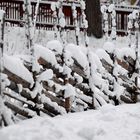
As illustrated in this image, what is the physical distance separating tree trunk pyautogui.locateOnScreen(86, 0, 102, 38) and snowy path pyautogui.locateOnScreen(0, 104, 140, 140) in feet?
A: 43.3

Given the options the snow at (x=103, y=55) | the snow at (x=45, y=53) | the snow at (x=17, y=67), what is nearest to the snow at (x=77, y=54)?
the snow at (x=45, y=53)

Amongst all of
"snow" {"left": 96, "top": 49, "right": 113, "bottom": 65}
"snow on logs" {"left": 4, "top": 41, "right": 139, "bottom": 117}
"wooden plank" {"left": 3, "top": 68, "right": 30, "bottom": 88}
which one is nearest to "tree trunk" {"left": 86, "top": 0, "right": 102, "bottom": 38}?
"snow on logs" {"left": 4, "top": 41, "right": 139, "bottom": 117}

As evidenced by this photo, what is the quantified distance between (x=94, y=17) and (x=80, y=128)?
14.5 m

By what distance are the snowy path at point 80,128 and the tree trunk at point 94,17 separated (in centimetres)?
1320

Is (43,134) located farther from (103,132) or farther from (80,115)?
(80,115)

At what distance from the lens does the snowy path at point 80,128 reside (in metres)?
5.05

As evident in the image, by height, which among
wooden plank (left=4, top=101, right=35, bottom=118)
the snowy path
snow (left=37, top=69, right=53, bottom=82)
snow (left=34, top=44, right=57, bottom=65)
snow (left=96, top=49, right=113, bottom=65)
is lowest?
the snowy path

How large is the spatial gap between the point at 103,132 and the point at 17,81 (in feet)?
4.28

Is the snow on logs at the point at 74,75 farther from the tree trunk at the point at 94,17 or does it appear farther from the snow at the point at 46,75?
the tree trunk at the point at 94,17

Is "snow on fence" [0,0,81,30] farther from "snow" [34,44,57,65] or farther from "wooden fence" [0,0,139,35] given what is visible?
"snow" [34,44,57,65]

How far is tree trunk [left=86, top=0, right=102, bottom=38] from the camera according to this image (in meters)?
19.4

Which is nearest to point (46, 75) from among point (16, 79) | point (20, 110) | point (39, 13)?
point (16, 79)

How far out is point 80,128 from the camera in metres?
5.44

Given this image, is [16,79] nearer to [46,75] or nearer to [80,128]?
[46,75]
